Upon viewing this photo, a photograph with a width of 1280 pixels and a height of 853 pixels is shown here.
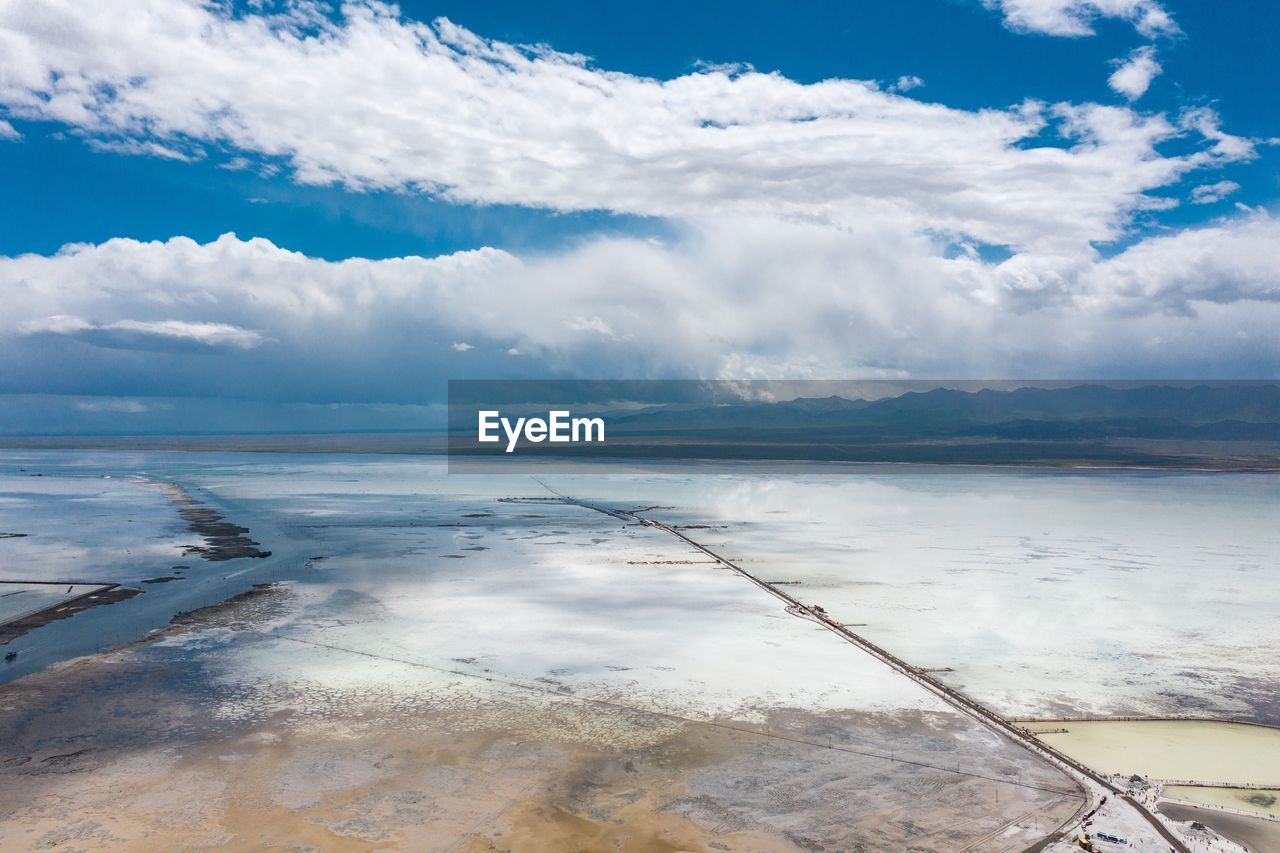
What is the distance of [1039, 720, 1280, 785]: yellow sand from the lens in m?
14.9

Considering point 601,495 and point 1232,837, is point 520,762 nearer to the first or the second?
point 1232,837

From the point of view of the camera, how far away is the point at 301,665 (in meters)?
20.2

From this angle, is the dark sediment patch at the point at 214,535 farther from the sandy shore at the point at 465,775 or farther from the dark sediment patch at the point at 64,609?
the sandy shore at the point at 465,775

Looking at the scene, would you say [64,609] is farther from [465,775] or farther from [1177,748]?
[1177,748]

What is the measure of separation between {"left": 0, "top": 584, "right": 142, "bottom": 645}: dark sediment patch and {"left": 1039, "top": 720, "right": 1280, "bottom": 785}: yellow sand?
2572cm

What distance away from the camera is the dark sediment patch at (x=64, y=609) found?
76.7 feet

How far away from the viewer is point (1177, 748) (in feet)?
52.4

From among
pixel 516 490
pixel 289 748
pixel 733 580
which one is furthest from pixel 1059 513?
pixel 289 748

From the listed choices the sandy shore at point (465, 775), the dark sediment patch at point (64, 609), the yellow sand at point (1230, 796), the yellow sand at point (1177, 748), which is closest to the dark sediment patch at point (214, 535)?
the dark sediment patch at point (64, 609)

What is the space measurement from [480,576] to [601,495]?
37033 mm

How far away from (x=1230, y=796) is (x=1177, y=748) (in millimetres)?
1978

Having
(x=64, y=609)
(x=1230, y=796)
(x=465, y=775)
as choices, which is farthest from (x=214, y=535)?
(x=1230, y=796)

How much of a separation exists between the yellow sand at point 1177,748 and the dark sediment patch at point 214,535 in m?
31.9

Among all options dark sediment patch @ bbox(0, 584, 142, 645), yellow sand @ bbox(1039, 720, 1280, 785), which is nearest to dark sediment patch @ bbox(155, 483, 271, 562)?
dark sediment patch @ bbox(0, 584, 142, 645)
